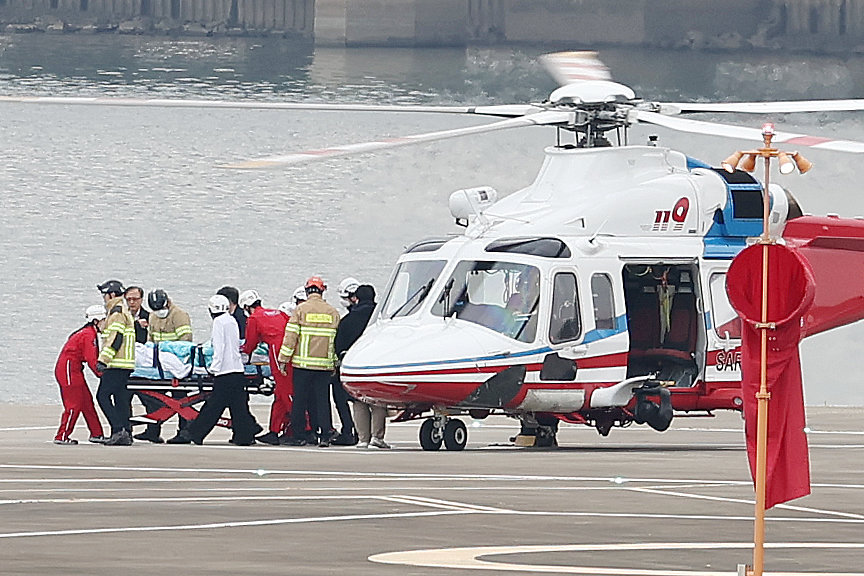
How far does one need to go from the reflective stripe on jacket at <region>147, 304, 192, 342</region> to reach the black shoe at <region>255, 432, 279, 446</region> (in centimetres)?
115

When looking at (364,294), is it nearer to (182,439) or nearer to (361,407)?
(361,407)

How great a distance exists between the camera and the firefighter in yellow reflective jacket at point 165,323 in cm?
1812

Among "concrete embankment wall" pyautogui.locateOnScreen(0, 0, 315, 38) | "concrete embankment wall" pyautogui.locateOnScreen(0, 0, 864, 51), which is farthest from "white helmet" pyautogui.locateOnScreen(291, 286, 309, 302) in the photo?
"concrete embankment wall" pyautogui.locateOnScreen(0, 0, 315, 38)

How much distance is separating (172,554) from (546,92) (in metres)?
83.2

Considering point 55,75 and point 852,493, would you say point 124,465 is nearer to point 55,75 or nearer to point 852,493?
point 852,493

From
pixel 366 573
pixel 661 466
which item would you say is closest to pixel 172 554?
pixel 366 573

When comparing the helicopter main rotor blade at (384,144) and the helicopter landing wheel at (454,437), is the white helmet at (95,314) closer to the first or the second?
the helicopter main rotor blade at (384,144)

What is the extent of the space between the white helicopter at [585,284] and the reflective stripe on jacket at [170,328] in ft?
7.18

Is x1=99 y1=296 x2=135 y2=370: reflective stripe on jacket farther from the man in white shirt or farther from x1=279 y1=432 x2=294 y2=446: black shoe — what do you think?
x1=279 y1=432 x2=294 y2=446: black shoe

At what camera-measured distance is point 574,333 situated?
651 inches

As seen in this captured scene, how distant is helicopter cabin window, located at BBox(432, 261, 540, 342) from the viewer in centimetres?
1634

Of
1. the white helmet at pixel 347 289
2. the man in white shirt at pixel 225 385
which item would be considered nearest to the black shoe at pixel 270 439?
the man in white shirt at pixel 225 385

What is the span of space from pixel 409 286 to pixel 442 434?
1.25 metres

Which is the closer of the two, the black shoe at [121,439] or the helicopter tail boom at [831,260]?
the black shoe at [121,439]
